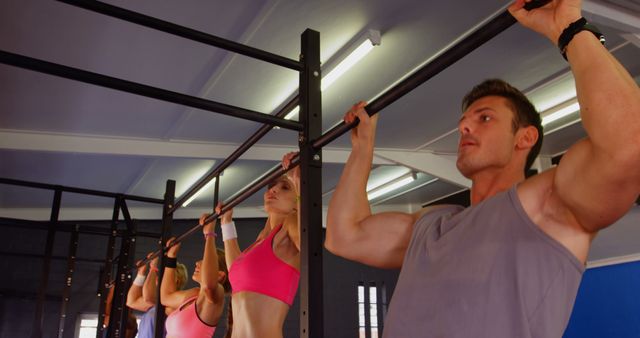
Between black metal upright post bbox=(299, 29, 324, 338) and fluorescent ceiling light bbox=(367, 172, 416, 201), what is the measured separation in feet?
20.8

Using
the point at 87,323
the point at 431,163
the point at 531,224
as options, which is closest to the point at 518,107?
the point at 531,224

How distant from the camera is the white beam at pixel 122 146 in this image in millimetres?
5340

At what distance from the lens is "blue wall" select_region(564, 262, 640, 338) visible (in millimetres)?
7191

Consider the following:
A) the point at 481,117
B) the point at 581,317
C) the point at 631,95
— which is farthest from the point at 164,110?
the point at 581,317

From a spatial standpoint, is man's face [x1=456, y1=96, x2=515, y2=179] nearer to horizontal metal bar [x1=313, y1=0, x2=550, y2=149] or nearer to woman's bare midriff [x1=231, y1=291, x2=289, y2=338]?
horizontal metal bar [x1=313, y1=0, x2=550, y2=149]

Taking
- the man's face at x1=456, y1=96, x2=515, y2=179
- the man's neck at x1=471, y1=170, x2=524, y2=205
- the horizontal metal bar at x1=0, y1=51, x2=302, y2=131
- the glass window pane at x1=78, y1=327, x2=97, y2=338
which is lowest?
the glass window pane at x1=78, y1=327, x2=97, y2=338

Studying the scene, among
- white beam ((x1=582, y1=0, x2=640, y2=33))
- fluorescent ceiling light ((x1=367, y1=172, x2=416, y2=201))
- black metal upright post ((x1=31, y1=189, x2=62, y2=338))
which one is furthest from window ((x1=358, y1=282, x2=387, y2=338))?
white beam ((x1=582, y1=0, x2=640, y2=33))

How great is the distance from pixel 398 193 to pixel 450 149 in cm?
267

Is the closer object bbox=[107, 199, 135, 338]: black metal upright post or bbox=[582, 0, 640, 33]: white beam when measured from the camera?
bbox=[582, 0, 640, 33]: white beam

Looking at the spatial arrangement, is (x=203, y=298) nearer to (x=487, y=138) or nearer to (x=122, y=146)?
(x=122, y=146)

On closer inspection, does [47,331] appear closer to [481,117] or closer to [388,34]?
[388,34]

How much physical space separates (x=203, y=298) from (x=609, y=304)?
609 centimetres

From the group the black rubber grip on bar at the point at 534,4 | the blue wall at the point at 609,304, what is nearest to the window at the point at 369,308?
the blue wall at the point at 609,304

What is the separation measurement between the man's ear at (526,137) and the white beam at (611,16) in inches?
110
